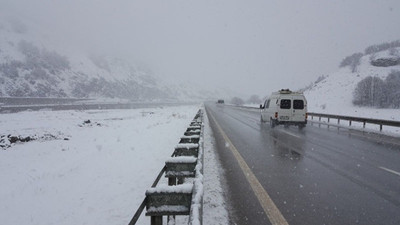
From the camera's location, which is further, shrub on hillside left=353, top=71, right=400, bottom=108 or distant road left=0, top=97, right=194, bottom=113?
distant road left=0, top=97, right=194, bottom=113

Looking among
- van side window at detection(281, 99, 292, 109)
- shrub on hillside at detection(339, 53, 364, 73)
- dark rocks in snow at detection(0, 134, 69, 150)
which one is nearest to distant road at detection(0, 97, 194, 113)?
dark rocks in snow at detection(0, 134, 69, 150)

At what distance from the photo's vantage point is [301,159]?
8672 millimetres

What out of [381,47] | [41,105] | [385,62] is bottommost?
[41,105]

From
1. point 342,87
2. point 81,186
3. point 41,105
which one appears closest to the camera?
point 81,186

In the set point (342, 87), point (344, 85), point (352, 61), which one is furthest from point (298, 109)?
point (352, 61)

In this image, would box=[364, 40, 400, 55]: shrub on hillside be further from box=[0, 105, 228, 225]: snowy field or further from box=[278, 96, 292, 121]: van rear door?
box=[0, 105, 228, 225]: snowy field

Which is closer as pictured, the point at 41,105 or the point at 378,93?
the point at 378,93

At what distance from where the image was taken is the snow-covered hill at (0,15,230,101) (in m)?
110

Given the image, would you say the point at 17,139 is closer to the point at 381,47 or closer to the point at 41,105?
the point at 41,105

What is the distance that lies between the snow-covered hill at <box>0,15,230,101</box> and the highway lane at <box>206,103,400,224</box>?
366 feet

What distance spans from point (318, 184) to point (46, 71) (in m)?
145

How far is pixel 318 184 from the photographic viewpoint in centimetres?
605

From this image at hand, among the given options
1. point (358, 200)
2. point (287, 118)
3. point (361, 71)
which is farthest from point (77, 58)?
point (358, 200)

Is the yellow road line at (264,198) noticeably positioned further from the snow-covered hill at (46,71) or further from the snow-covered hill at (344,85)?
the snow-covered hill at (46,71)
